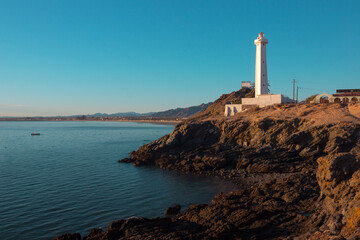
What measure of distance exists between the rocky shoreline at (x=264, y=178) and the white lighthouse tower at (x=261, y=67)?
61.8 ft

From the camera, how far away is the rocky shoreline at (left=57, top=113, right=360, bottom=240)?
14336mm

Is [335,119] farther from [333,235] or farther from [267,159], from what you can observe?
[333,235]

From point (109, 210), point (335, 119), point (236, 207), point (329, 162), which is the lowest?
point (109, 210)

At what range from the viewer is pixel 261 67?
57.0 meters

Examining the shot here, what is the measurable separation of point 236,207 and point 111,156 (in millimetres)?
34745

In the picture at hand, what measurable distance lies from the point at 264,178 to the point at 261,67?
35.2 meters

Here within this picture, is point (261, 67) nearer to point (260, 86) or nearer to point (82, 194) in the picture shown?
point (260, 86)

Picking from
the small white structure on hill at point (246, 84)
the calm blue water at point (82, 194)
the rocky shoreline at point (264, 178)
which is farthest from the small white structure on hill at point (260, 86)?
the small white structure on hill at point (246, 84)

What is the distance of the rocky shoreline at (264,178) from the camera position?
47.0 feet

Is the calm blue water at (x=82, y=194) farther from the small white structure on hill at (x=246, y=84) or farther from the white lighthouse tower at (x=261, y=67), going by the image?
the small white structure on hill at (x=246, y=84)

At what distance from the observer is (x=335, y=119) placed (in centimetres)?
3712

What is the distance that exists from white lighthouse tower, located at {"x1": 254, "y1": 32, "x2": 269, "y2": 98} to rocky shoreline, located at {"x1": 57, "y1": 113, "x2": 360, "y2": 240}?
18.8m

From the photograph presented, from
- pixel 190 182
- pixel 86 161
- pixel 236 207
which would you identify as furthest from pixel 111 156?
pixel 236 207

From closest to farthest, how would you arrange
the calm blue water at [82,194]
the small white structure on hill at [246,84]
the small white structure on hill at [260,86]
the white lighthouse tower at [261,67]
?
the calm blue water at [82,194] < the small white structure on hill at [260,86] < the white lighthouse tower at [261,67] < the small white structure on hill at [246,84]
